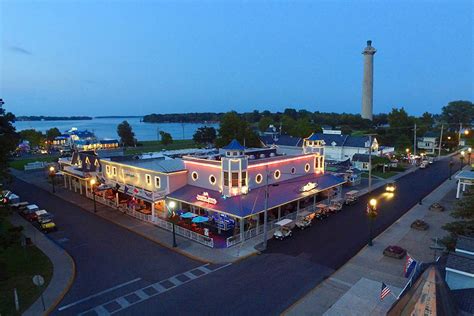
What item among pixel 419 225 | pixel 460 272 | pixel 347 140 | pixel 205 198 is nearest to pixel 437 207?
A: pixel 419 225

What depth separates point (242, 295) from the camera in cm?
1986

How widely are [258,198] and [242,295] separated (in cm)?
1264

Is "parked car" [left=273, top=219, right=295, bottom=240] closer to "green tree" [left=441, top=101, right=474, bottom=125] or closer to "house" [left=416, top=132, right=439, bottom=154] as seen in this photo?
"house" [left=416, top=132, right=439, bottom=154]

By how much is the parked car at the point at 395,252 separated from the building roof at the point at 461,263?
8464 mm

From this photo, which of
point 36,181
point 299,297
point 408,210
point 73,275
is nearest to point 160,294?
point 73,275

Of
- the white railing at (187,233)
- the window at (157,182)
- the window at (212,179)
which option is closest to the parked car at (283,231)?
the white railing at (187,233)

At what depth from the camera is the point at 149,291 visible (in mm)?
20609

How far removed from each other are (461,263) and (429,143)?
88714mm

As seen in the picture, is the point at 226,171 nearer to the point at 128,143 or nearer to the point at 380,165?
the point at 380,165

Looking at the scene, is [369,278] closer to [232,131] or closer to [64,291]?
[64,291]

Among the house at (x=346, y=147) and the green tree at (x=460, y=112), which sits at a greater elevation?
the green tree at (x=460, y=112)

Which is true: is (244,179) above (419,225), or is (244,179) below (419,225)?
above

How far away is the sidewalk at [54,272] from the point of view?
19.2 metres

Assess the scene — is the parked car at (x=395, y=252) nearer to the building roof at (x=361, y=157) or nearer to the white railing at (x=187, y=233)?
the white railing at (x=187, y=233)
